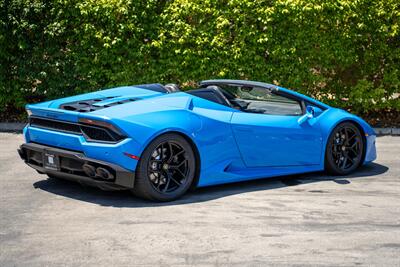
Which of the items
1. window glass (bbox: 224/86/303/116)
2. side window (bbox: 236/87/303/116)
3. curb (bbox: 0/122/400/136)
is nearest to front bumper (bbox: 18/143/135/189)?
window glass (bbox: 224/86/303/116)

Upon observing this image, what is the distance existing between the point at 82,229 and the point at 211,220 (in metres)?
1.17

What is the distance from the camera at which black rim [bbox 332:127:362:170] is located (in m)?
8.96

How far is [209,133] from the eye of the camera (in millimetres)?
7691

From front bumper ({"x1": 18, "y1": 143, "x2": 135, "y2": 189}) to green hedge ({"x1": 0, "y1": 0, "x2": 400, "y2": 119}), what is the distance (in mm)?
5473

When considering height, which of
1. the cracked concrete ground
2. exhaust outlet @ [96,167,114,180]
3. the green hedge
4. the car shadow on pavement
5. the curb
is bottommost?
the cracked concrete ground

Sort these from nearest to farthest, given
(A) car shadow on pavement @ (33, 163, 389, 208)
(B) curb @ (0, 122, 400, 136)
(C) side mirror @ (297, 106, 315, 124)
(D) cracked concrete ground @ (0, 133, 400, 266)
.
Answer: (D) cracked concrete ground @ (0, 133, 400, 266) → (A) car shadow on pavement @ (33, 163, 389, 208) → (C) side mirror @ (297, 106, 315, 124) → (B) curb @ (0, 122, 400, 136)

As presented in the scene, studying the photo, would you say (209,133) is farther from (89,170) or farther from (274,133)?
(89,170)

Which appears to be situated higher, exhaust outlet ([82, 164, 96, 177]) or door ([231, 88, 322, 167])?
door ([231, 88, 322, 167])

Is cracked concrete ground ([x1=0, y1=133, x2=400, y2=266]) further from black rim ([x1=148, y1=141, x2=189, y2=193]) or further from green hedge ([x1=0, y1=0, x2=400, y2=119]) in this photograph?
green hedge ([x1=0, y1=0, x2=400, y2=119])

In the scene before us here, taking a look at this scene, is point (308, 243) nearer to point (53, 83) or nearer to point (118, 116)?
point (118, 116)

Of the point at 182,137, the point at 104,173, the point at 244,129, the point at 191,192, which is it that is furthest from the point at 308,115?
the point at 104,173

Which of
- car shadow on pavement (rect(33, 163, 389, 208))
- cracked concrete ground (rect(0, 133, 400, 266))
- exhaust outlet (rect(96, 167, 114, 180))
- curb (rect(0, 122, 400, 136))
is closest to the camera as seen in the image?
cracked concrete ground (rect(0, 133, 400, 266))

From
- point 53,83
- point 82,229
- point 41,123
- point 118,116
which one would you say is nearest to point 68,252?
Result: point 82,229

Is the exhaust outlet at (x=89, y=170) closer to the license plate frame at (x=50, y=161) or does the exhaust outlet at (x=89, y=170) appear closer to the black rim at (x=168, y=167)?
the license plate frame at (x=50, y=161)
